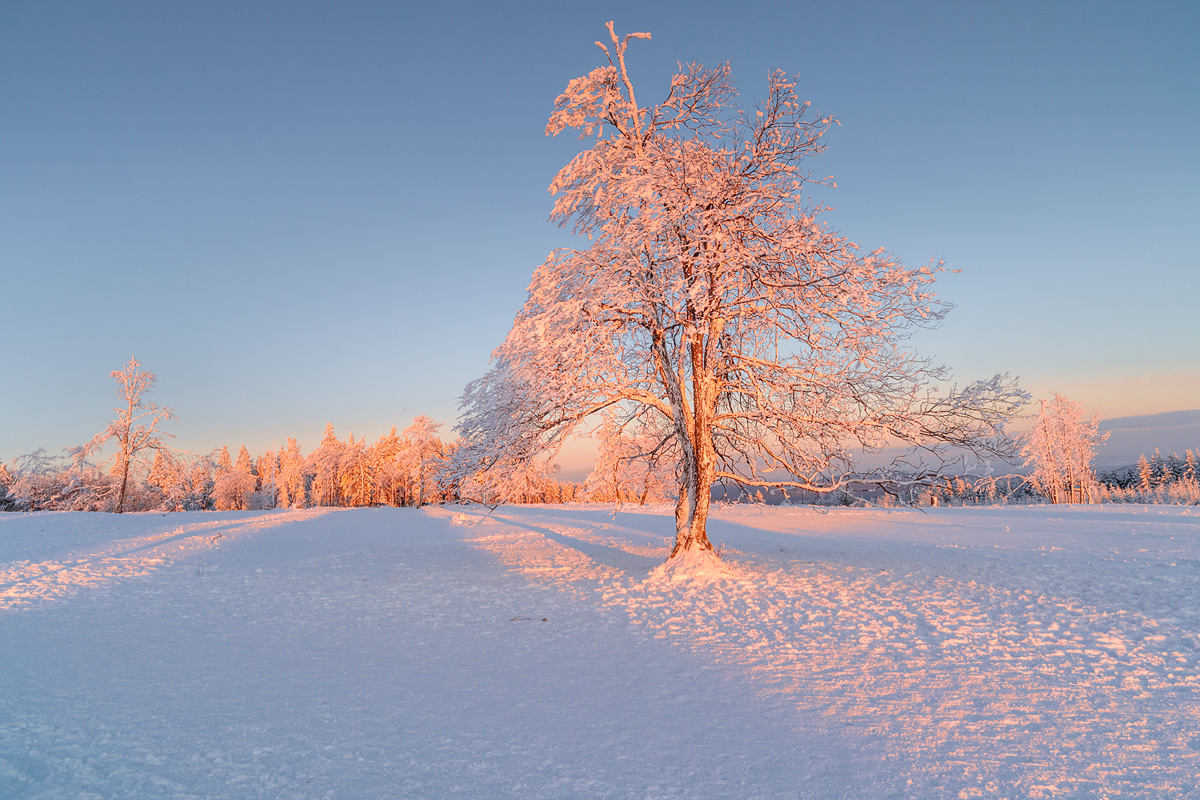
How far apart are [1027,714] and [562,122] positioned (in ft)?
40.7

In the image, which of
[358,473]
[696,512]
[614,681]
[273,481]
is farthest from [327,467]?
[614,681]

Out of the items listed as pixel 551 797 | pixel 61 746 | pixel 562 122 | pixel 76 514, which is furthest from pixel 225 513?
pixel 551 797

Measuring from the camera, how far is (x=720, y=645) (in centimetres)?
709

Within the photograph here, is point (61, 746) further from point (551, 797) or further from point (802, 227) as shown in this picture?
point (802, 227)

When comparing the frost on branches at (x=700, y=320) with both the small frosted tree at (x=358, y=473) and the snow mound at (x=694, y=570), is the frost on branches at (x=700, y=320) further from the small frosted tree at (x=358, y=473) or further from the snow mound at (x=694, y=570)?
the small frosted tree at (x=358, y=473)

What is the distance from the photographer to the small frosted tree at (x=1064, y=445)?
49094 millimetres

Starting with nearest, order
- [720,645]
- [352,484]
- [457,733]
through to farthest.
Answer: [457,733] → [720,645] → [352,484]

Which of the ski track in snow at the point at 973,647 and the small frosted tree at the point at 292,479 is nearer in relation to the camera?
the ski track in snow at the point at 973,647

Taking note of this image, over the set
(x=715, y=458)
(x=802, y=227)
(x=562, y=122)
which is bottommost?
(x=715, y=458)

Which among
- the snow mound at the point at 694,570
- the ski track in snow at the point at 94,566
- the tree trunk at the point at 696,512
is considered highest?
the tree trunk at the point at 696,512

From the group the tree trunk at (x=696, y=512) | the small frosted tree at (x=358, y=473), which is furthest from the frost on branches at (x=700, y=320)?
the small frosted tree at (x=358, y=473)

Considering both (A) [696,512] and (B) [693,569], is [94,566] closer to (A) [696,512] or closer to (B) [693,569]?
(B) [693,569]

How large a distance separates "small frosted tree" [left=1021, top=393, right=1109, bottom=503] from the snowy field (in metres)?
44.2

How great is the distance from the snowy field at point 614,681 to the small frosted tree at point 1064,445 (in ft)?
145
